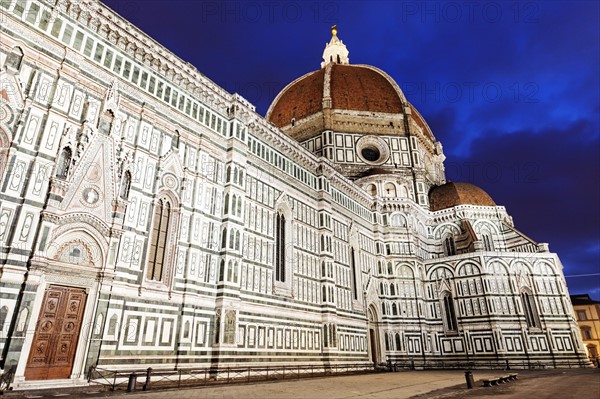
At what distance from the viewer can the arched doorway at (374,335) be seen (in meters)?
28.9

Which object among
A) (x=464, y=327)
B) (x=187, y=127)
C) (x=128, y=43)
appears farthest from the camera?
(x=464, y=327)

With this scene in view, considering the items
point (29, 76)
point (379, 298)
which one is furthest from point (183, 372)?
point (379, 298)

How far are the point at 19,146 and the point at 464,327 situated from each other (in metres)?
32.6

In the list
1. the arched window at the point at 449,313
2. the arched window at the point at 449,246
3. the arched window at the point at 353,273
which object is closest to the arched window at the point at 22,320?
Answer: the arched window at the point at 353,273

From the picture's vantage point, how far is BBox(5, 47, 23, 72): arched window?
12258 millimetres

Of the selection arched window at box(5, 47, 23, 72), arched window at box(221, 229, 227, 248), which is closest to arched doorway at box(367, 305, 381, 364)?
arched window at box(221, 229, 227, 248)

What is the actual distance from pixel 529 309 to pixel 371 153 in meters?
21.1

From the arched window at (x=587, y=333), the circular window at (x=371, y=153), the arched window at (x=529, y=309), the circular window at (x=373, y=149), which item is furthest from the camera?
the arched window at (x=587, y=333)

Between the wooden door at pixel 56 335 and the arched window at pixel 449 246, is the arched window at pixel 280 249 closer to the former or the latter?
the wooden door at pixel 56 335

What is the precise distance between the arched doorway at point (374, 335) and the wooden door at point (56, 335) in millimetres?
21918

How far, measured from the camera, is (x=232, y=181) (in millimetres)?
19203

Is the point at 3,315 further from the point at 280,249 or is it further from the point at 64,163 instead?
the point at 280,249

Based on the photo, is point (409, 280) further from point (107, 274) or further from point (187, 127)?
point (107, 274)

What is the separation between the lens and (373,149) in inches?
1628
